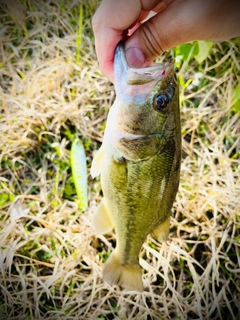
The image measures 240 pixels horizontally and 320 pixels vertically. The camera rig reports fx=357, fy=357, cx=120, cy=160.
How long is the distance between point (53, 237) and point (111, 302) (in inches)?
25.1

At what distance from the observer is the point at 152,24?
1.60 metres

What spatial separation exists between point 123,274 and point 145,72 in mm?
1271

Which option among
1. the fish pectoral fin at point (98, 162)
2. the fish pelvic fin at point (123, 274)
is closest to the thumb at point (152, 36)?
the fish pectoral fin at point (98, 162)

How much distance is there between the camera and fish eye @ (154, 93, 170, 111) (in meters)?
1.47

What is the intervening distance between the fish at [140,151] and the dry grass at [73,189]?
2.57 feet

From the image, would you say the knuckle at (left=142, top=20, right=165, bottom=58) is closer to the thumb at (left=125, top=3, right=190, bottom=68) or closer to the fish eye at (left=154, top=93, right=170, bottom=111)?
the thumb at (left=125, top=3, right=190, bottom=68)

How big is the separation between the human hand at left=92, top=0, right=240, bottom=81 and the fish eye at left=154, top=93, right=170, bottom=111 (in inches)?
7.5

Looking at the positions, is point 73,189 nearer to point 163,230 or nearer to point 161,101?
point 163,230

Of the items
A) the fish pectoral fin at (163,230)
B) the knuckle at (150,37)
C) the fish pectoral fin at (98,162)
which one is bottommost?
the fish pectoral fin at (163,230)

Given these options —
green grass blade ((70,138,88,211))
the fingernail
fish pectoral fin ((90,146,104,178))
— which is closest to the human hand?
the fingernail

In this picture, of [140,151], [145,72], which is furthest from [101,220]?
[145,72]

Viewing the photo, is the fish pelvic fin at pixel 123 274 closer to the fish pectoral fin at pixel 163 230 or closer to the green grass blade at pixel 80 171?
the fish pectoral fin at pixel 163 230

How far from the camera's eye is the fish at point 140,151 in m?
1.45

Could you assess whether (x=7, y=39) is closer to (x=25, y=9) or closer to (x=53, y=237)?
(x=25, y=9)
